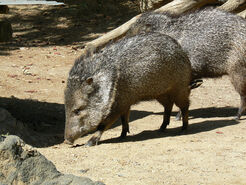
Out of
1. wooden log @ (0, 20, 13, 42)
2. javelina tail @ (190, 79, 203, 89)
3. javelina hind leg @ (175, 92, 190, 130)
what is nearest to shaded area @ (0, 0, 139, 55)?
javelina tail @ (190, 79, 203, 89)

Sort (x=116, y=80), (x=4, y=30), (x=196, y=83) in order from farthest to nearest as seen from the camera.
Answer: (x=196, y=83)
(x=4, y=30)
(x=116, y=80)

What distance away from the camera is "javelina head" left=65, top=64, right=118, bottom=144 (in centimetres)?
530

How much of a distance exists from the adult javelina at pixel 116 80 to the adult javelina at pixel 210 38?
1098mm

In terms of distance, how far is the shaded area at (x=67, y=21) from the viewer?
12.5m

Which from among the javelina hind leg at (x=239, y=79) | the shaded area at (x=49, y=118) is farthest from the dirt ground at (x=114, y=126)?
the javelina hind leg at (x=239, y=79)

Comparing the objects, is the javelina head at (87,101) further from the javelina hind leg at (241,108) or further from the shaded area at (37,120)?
the javelina hind leg at (241,108)

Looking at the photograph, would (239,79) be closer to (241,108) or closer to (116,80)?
(241,108)

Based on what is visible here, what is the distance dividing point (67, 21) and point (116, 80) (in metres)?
9.00

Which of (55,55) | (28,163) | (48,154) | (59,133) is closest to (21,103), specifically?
(59,133)

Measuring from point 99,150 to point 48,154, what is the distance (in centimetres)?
55

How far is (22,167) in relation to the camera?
9.84 feet

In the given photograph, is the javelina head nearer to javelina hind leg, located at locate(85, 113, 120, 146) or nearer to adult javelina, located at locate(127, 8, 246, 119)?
javelina hind leg, located at locate(85, 113, 120, 146)

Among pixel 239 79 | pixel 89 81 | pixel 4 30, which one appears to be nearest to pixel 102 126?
pixel 89 81

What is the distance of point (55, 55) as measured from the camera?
36.5ft
